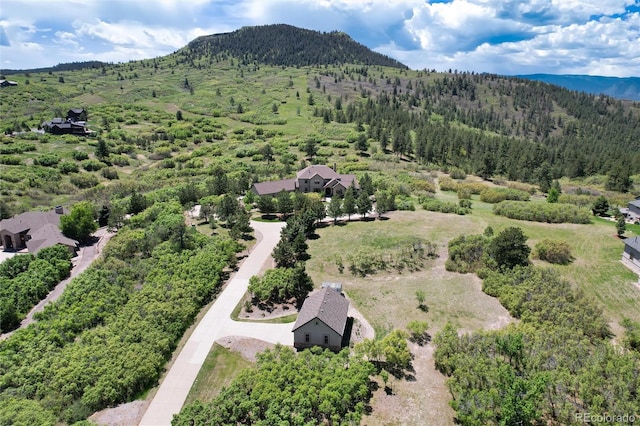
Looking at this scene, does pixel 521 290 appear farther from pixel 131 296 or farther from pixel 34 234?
pixel 34 234

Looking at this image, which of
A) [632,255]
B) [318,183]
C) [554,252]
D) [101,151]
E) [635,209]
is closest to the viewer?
[632,255]

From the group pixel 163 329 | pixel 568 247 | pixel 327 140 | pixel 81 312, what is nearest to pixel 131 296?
pixel 81 312

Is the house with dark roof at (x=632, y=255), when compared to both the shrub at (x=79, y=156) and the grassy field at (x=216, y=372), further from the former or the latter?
the shrub at (x=79, y=156)

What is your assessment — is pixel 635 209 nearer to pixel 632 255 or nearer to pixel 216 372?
pixel 632 255

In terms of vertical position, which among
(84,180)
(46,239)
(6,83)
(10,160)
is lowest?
(46,239)

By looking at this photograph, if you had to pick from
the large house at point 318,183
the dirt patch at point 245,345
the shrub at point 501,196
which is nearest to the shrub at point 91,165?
the large house at point 318,183

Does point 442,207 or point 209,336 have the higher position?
point 442,207

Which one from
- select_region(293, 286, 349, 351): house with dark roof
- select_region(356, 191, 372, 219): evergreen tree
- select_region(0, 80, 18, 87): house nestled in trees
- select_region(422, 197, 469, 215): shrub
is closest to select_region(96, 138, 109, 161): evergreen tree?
select_region(356, 191, 372, 219): evergreen tree

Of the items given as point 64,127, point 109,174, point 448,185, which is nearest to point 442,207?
point 448,185

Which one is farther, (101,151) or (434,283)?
(101,151)
